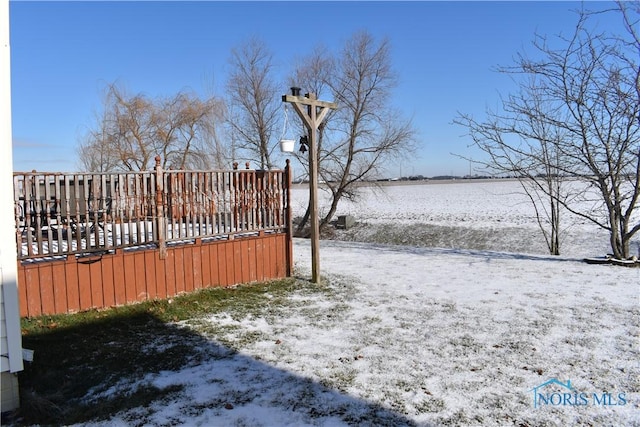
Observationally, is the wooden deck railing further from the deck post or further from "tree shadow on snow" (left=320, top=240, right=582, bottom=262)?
"tree shadow on snow" (left=320, top=240, right=582, bottom=262)

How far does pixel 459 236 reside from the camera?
16.0 meters

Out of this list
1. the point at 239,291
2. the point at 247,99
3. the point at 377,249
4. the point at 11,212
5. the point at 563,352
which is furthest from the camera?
the point at 247,99

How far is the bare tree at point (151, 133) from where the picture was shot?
16.5 meters

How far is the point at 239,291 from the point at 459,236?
1190 centimetres

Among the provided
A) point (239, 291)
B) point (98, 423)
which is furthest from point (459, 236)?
point (98, 423)

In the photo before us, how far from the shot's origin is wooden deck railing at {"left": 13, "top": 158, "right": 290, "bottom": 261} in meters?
4.59

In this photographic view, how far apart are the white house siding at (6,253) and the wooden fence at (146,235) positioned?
1706mm

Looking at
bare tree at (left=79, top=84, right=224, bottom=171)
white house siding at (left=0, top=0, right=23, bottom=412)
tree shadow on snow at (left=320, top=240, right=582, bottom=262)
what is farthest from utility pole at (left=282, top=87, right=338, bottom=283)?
bare tree at (left=79, top=84, right=224, bottom=171)

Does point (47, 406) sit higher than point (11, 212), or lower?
lower

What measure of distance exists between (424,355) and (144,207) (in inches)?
144

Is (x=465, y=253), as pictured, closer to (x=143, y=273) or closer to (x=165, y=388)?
(x=143, y=273)

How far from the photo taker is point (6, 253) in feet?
9.09

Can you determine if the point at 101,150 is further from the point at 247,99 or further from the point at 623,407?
the point at 623,407

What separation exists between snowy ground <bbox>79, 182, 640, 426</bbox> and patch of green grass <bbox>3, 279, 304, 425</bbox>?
4.9 inches
